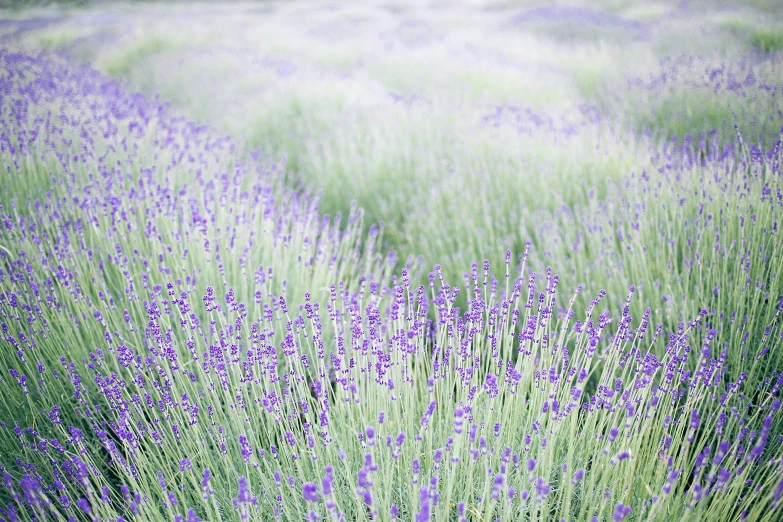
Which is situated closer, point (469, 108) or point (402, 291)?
point (402, 291)

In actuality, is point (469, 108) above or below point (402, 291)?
above

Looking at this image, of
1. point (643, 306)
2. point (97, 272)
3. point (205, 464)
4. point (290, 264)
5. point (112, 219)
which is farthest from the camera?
point (290, 264)

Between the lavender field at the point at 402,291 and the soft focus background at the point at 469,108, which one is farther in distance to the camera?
the soft focus background at the point at 469,108

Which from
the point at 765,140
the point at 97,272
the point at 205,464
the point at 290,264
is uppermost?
the point at 765,140

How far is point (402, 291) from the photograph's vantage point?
1.53 metres

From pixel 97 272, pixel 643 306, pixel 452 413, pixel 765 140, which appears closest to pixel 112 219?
pixel 97 272

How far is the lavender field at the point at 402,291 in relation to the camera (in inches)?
51.6

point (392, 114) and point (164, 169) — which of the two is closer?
point (164, 169)

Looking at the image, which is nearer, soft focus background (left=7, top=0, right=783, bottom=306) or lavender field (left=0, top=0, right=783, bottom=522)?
lavender field (left=0, top=0, right=783, bottom=522)

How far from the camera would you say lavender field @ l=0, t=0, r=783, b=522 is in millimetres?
1312

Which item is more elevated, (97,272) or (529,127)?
(529,127)

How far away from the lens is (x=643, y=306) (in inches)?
83.2

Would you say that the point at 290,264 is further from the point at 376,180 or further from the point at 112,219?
the point at 376,180

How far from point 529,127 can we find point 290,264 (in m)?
2.41
